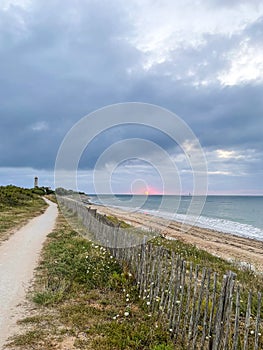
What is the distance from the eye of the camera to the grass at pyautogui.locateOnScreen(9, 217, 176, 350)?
4.88 metres

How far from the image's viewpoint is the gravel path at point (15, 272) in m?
→ 5.69

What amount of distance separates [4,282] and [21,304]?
5.30 feet

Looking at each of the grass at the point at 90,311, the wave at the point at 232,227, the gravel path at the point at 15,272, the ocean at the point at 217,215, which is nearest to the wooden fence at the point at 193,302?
the grass at the point at 90,311

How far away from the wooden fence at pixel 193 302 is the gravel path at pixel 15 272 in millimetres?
2546

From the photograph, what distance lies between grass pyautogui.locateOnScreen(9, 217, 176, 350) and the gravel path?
0.87 feet

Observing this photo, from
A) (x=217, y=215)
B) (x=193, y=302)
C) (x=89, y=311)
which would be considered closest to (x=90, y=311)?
(x=89, y=311)

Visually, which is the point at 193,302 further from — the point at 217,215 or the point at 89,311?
the point at 217,215

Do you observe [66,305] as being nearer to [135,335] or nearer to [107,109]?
[135,335]

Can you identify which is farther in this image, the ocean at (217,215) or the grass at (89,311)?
the ocean at (217,215)

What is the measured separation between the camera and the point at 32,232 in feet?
51.3

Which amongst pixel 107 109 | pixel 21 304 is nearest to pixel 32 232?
pixel 107 109

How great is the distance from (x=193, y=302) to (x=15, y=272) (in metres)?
5.72

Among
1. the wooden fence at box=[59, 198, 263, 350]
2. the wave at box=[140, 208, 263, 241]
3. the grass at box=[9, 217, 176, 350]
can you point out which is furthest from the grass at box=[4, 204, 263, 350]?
the wave at box=[140, 208, 263, 241]

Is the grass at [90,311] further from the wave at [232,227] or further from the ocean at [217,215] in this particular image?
the wave at [232,227]
